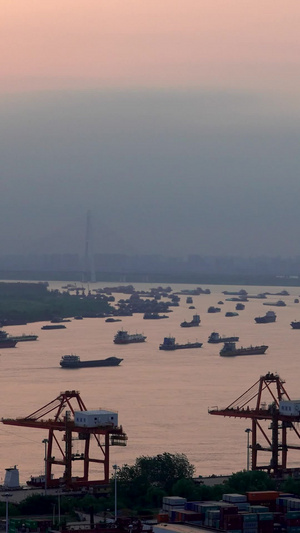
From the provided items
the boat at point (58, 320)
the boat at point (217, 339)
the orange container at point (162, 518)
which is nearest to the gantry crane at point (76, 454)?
the orange container at point (162, 518)

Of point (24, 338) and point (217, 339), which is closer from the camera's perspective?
point (217, 339)

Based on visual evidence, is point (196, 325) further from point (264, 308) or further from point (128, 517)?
point (128, 517)

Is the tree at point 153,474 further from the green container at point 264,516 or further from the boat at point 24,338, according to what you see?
the boat at point 24,338

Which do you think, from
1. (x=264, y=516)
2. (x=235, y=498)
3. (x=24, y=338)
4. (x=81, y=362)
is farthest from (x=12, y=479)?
(x=24, y=338)

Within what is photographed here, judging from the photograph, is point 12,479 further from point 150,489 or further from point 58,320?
point 58,320

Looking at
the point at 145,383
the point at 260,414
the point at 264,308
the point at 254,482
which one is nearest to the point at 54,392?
the point at 145,383

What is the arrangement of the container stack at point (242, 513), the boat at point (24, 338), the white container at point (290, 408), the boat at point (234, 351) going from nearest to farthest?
the container stack at point (242, 513)
the white container at point (290, 408)
the boat at point (234, 351)
the boat at point (24, 338)

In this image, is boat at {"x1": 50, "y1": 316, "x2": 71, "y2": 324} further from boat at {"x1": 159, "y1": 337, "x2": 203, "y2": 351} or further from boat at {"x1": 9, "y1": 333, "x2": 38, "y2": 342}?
boat at {"x1": 159, "y1": 337, "x2": 203, "y2": 351}

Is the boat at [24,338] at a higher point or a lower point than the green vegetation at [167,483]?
higher
